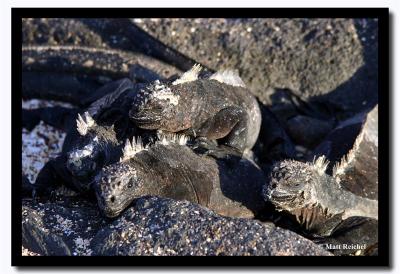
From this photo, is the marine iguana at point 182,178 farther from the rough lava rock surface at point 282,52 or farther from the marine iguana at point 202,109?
the rough lava rock surface at point 282,52

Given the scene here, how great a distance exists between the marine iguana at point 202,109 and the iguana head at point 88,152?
299 mm

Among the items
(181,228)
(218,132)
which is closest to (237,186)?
(218,132)

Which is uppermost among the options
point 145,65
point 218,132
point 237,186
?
point 145,65

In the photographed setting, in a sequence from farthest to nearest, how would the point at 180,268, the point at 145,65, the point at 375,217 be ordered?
the point at 145,65 < the point at 375,217 < the point at 180,268

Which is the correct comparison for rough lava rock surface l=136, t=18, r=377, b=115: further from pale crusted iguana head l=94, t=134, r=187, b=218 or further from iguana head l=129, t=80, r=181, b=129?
pale crusted iguana head l=94, t=134, r=187, b=218

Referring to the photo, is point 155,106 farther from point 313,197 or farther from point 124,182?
point 313,197

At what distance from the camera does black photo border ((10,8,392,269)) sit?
421 centimetres

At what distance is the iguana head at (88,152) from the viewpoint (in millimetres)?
5105

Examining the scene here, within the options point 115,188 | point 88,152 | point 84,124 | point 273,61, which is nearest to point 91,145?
point 88,152

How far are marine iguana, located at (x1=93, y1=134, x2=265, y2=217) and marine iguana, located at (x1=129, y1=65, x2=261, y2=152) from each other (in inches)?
5.4

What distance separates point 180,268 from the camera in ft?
13.5

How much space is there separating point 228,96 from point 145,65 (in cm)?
122

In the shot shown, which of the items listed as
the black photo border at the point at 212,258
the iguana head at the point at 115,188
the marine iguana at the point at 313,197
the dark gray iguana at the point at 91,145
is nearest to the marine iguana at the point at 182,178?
the iguana head at the point at 115,188

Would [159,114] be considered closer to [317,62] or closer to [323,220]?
[323,220]
